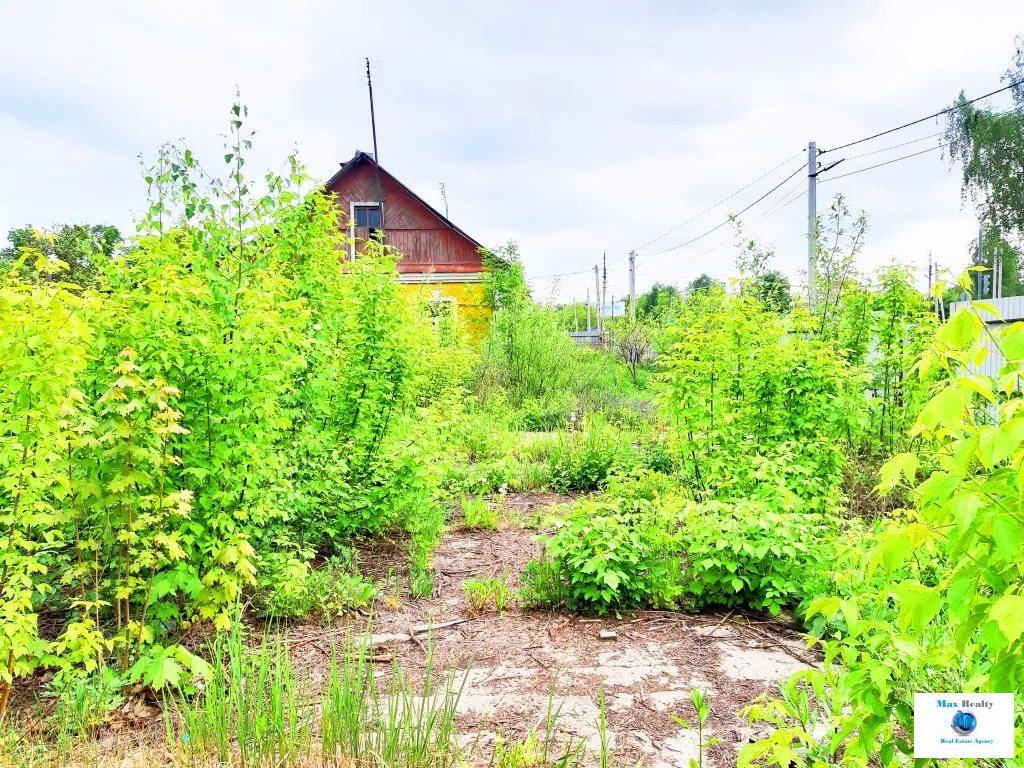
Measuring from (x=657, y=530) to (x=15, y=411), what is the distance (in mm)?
3373

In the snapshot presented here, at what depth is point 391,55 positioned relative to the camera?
44.9ft

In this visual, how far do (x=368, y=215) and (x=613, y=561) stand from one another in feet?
61.3

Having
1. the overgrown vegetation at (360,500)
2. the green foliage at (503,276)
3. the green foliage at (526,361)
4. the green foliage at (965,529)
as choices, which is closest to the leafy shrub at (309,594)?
the overgrown vegetation at (360,500)

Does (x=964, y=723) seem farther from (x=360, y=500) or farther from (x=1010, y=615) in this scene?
(x=360, y=500)

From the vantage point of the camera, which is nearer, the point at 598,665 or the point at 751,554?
the point at 598,665

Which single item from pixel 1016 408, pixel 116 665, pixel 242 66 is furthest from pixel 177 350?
pixel 1016 408

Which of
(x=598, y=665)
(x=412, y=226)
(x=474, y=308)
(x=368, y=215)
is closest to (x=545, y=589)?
(x=598, y=665)

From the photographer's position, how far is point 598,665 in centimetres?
316

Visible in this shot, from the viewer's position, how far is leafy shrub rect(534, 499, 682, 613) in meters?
3.71

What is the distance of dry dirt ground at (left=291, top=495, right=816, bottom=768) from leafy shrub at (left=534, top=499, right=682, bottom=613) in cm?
12

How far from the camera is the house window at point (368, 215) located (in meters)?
20.3

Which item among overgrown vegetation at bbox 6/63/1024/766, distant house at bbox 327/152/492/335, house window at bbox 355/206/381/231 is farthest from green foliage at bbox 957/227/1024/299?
overgrown vegetation at bbox 6/63/1024/766

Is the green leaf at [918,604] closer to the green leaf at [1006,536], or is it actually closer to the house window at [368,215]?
the green leaf at [1006,536]

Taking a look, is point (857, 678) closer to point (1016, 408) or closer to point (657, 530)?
point (1016, 408)
